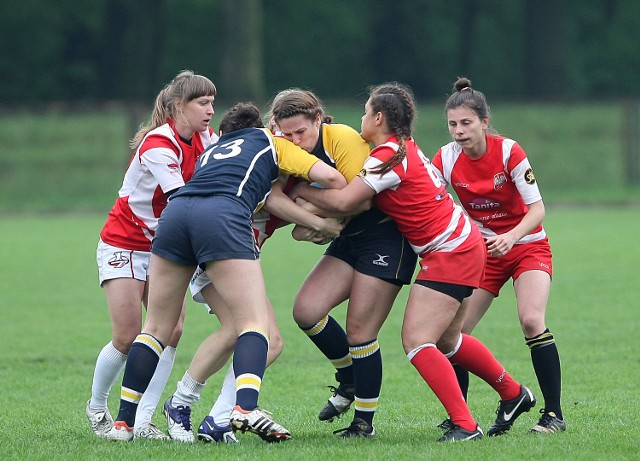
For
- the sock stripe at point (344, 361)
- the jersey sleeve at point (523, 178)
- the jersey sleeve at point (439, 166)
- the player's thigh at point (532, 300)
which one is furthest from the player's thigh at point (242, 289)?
the jersey sleeve at point (523, 178)

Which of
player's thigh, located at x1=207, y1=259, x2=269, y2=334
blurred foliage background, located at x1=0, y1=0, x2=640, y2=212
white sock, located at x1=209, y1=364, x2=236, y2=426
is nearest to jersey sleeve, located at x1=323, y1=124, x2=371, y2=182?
player's thigh, located at x1=207, y1=259, x2=269, y2=334

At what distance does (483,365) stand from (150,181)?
2.07 metres

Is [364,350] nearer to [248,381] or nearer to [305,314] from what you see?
[305,314]

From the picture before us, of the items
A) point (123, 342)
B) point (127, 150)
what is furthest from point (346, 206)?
point (127, 150)

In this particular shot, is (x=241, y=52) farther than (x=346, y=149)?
Yes

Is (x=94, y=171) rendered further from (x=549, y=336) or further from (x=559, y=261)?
(x=549, y=336)

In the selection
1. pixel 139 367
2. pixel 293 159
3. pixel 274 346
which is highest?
pixel 293 159

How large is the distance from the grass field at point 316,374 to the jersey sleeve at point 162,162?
136 cm

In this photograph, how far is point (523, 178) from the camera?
20.0ft

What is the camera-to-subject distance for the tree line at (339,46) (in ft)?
132

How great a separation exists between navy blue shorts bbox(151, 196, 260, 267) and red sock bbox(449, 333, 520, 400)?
52.0 inches

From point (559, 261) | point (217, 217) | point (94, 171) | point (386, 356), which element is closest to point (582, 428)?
point (217, 217)

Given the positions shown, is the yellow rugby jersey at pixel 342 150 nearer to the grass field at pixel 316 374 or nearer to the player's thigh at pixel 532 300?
the player's thigh at pixel 532 300

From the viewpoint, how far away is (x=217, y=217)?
209 inches
